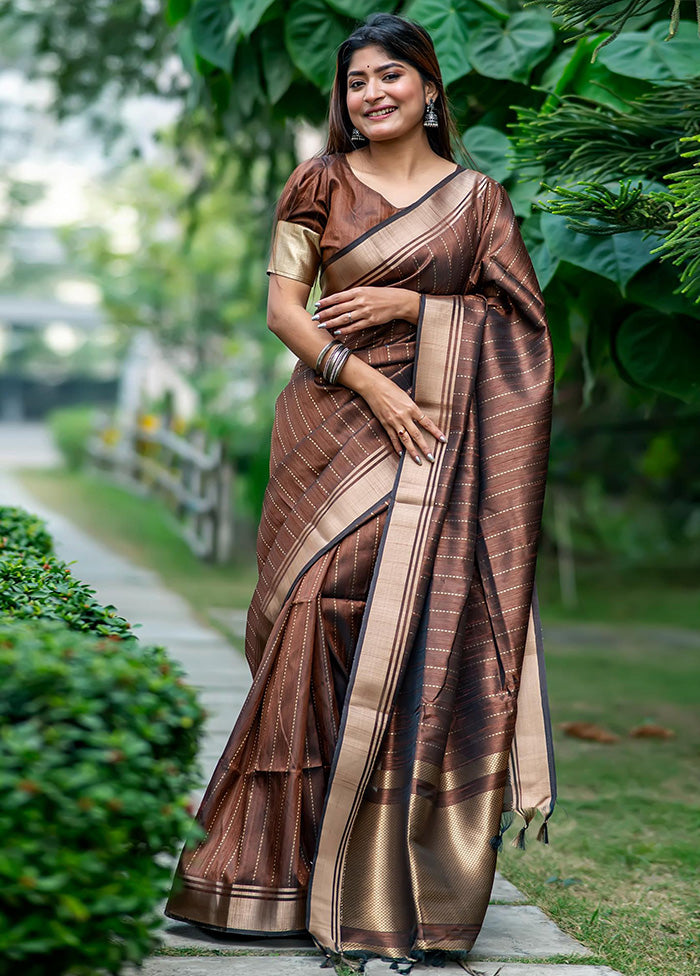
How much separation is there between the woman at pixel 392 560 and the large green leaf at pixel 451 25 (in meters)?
0.76

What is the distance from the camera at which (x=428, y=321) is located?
2.71m

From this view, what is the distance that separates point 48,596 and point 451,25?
2.03 meters

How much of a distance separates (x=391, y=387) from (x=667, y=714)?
11.3 ft

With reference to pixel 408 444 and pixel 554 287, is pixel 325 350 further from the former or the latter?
pixel 554 287

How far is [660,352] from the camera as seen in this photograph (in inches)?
139

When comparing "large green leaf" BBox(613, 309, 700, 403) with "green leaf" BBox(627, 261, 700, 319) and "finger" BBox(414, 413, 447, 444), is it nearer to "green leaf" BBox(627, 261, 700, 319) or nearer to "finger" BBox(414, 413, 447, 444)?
"green leaf" BBox(627, 261, 700, 319)

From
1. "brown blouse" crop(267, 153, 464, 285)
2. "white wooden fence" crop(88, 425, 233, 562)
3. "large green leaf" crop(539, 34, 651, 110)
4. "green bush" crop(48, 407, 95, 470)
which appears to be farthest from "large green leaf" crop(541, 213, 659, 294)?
"green bush" crop(48, 407, 95, 470)

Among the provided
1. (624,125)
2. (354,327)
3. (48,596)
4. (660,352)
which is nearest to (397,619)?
(354,327)

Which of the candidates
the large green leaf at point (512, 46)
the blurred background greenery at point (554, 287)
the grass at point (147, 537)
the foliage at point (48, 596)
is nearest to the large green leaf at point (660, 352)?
the blurred background greenery at point (554, 287)

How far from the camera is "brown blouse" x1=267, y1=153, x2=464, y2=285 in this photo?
107 inches

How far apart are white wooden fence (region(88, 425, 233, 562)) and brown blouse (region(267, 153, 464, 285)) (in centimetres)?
748

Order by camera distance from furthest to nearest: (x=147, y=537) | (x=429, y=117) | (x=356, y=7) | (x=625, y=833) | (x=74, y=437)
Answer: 1. (x=74, y=437)
2. (x=147, y=537)
3. (x=625, y=833)
4. (x=356, y=7)
5. (x=429, y=117)

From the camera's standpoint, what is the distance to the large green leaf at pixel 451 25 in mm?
3521

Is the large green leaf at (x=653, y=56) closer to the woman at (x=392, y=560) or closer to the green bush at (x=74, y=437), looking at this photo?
the woman at (x=392, y=560)
